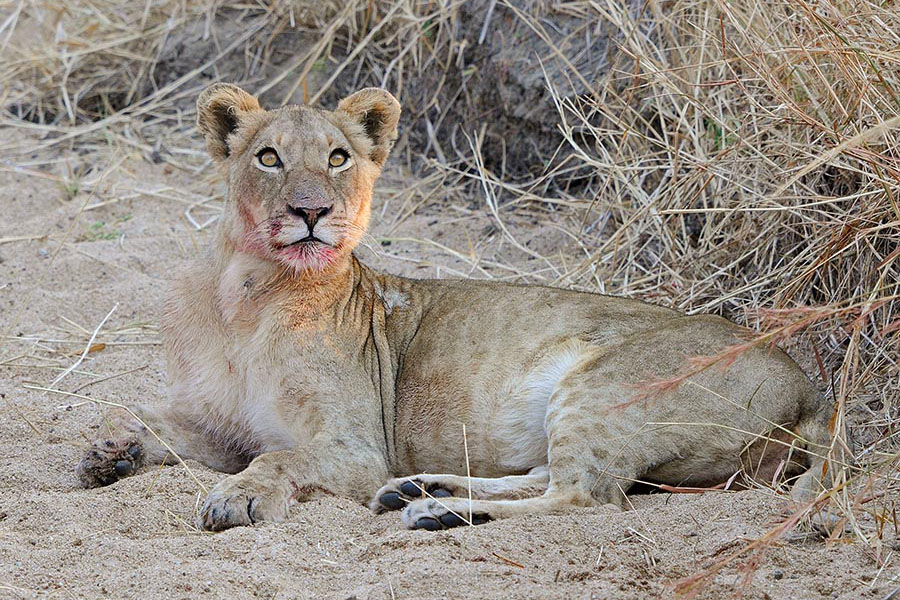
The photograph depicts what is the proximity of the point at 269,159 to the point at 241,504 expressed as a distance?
49.7 inches

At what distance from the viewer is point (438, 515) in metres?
3.48

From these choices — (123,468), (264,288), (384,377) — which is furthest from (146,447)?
(384,377)

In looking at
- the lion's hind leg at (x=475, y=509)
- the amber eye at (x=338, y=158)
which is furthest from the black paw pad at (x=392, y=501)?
the amber eye at (x=338, y=158)

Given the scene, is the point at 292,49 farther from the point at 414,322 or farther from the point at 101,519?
the point at 101,519

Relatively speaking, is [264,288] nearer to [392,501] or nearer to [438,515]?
[392,501]

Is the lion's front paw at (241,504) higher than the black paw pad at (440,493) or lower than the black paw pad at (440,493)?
lower

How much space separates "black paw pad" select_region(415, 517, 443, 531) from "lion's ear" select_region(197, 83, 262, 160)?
66.2 inches

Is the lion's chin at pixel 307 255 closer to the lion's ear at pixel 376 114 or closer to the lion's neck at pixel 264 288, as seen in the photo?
the lion's neck at pixel 264 288

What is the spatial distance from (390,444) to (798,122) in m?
1.84

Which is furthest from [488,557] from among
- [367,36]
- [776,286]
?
[367,36]

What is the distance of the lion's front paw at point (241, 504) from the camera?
347 centimetres

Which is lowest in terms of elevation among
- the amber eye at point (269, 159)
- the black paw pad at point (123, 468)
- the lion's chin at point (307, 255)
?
the black paw pad at point (123, 468)

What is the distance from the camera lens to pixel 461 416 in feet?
13.8

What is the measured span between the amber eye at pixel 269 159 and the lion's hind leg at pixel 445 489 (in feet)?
3.95
